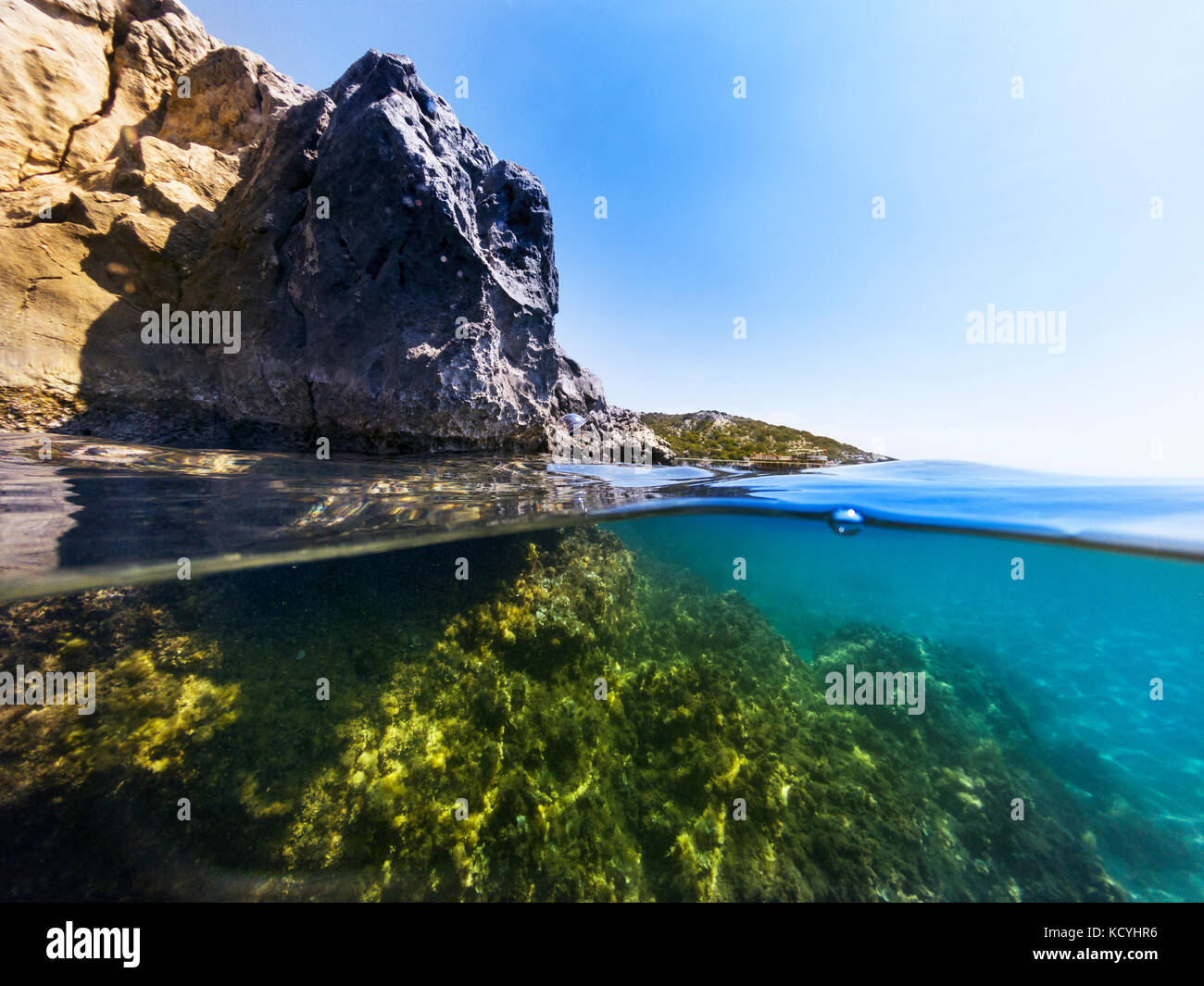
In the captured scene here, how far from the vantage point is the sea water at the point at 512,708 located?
383 centimetres

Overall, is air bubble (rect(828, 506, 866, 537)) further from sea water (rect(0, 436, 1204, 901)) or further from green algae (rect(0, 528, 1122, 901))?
green algae (rect(0, 528, 1122, 901))

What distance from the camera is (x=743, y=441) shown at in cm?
1523

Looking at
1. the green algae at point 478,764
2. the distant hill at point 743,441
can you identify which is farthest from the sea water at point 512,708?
the distant hill at point 743,441

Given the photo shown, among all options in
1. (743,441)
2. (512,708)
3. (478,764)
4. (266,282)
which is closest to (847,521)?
(743,441)

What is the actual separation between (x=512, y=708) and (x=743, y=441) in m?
13.3

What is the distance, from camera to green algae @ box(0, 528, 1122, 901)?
12.0ft

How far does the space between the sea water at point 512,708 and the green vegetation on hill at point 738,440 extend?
4.88 m

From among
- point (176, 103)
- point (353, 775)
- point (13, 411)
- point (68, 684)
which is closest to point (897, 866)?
point (353, 775)

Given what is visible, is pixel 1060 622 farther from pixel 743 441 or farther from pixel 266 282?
pixel 266 282

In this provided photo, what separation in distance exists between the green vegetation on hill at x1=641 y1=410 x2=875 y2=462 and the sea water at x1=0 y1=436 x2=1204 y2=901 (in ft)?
16.0

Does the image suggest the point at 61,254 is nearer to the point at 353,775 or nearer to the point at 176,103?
the point at 176,103

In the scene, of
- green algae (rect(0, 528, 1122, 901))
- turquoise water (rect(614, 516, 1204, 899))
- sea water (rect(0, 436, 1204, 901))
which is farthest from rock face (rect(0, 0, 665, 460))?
turquoise water (rect(614, 516, 1204, 899))

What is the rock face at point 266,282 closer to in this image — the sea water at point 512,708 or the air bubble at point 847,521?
the sea water at point 512,708

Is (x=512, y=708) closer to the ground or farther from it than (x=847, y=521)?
closer to the ground
